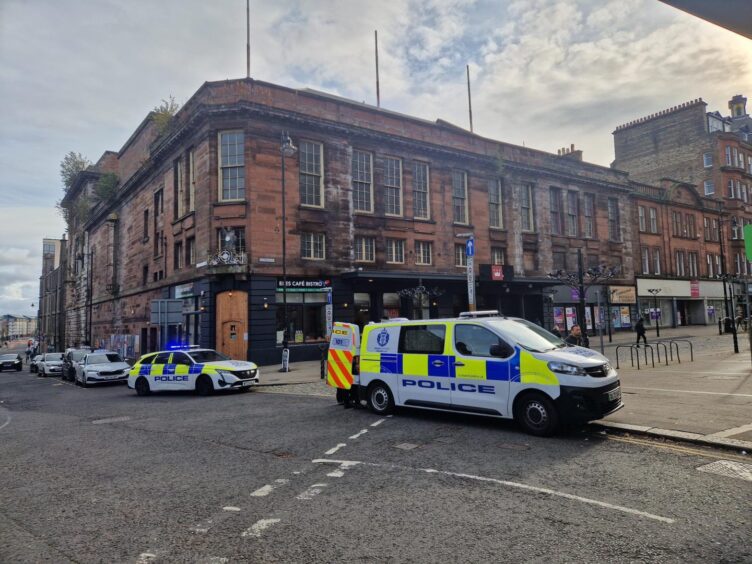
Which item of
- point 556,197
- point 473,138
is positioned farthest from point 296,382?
point 556,197

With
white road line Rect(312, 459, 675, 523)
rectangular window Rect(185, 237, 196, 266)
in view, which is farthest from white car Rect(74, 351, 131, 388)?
white road line Rect(312, 459, 675, 523)

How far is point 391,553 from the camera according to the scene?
3822 mm

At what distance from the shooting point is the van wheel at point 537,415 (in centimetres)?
741

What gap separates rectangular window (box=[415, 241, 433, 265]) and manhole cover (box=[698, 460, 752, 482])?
81.0ft

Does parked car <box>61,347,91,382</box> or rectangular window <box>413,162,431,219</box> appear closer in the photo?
parked car <box>61,347,91,382</box>

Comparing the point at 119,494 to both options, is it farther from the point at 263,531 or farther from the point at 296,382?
the point at 296,382

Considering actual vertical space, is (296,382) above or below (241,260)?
below

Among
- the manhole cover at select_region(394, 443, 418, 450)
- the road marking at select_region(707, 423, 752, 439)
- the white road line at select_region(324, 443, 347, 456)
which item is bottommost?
the white road line at select_region(324, 443, 347, 456)

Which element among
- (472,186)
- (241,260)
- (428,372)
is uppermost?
(472,186)

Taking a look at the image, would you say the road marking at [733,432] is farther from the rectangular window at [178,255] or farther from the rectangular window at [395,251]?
the rectangular window at [178,255]

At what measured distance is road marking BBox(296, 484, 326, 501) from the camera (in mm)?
5152

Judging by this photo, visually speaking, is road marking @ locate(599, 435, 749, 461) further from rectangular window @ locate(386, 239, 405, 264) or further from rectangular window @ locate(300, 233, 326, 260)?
rectangular window @ locate(386, 239, 405, 264)

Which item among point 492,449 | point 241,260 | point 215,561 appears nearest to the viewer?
point 215,561

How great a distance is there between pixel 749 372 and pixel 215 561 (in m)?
15.7
